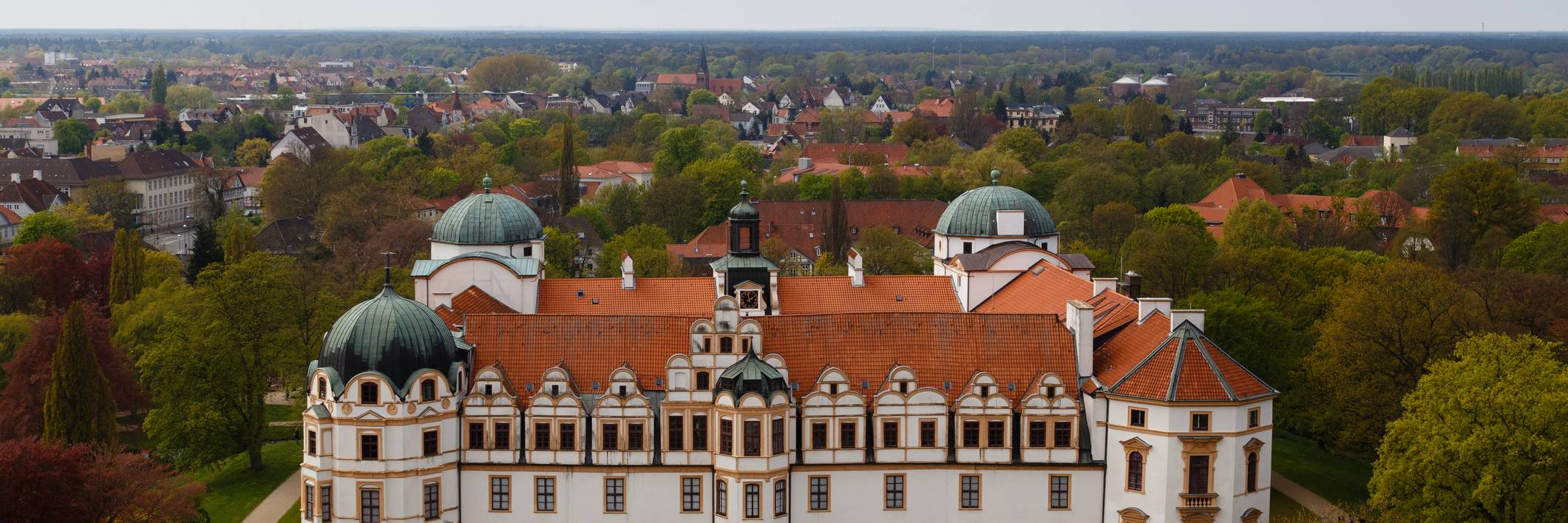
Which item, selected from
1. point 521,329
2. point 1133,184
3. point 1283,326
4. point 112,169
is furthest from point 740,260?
point 112,169

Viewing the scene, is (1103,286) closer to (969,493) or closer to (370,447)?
(969,493)

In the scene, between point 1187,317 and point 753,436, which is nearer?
point 753,436

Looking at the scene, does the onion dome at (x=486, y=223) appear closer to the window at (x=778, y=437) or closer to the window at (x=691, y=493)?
the window at (x=691, y=493)

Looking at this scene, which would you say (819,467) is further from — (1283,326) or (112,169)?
(112,169)

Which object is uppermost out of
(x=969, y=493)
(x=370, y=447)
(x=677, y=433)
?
(x=677, y=433)

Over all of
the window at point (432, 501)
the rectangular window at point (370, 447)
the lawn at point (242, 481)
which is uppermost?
the rectangular window at point (370, 447)

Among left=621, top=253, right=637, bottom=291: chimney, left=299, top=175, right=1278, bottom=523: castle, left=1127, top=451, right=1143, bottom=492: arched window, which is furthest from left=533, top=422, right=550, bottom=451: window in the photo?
left=1127, top=451, right=1143, bottom=492: arched window

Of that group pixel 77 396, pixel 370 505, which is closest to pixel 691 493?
pixel 370 505

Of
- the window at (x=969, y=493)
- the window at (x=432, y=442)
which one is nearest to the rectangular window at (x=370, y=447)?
the window at (x=432, y=442)
